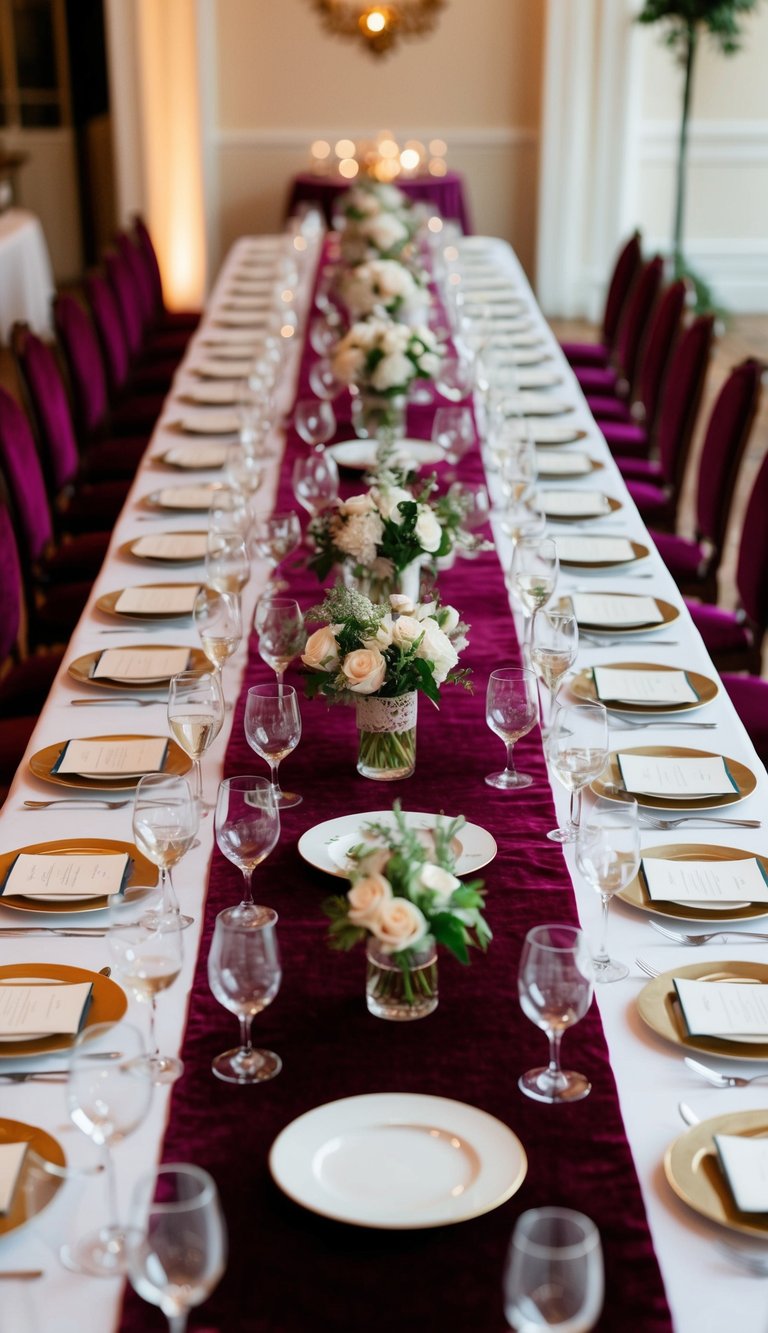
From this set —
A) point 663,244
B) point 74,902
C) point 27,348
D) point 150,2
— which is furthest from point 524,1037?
point 663,244

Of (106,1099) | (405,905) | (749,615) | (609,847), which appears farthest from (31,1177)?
(749,615)

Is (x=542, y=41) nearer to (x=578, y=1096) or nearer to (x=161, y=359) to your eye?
(x=161, y=359)

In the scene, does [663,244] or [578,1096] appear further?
[663,244]

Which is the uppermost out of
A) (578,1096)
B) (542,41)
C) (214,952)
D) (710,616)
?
(542,41)

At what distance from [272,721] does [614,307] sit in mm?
4944

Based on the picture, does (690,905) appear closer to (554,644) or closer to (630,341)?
(554,644)

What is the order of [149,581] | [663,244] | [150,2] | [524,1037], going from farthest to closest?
[663,244] → [150,2] → [149,581] → [524,1037]

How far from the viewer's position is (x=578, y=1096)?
167cm

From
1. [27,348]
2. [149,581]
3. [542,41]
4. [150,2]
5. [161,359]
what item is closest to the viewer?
[149,581]

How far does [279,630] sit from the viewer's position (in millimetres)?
2576

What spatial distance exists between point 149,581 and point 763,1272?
2205mm

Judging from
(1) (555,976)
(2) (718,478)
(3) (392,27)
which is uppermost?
(3) (392,27)

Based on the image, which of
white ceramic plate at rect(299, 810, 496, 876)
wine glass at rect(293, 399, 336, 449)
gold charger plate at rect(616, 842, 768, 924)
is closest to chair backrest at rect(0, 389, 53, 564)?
wine glass at rect(293, 399, 336, 449)

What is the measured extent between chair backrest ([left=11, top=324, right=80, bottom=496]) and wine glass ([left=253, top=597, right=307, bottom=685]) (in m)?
2.14
